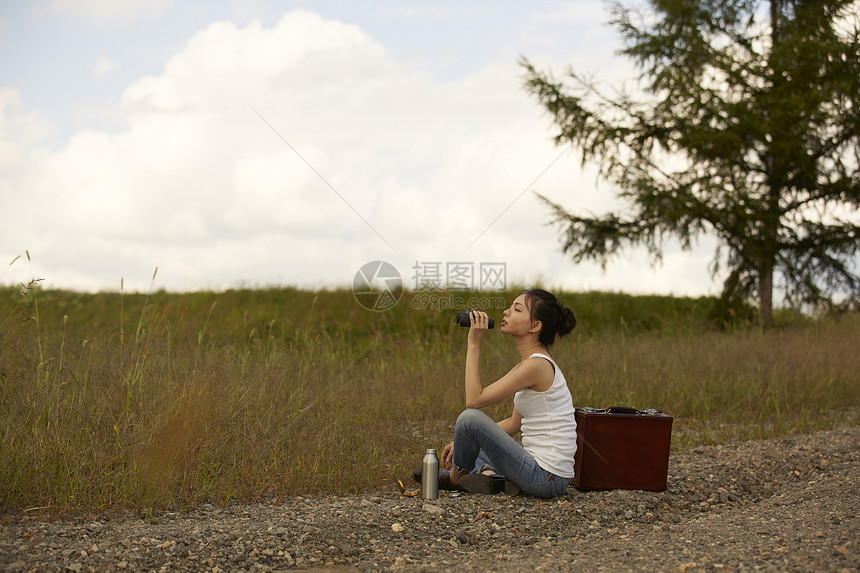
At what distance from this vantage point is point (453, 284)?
12.7 metres

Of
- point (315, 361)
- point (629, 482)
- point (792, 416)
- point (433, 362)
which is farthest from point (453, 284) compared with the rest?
point (629, 482)

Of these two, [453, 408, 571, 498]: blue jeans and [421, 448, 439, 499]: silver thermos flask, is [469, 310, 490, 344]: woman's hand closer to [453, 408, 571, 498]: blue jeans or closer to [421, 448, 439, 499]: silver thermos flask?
[453, 408, 571, 498]: blue jeans

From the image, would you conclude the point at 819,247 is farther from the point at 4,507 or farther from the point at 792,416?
the point at 4,507

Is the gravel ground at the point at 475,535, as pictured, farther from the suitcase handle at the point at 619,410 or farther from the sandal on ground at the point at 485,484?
the suitcase handle at the point at 619,410

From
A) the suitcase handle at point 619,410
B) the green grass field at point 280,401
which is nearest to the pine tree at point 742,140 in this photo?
the green grass field at point 280,401

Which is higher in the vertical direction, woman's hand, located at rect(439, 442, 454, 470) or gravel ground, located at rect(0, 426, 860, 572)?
woman's hand, located at rect(439, 442, 454, 470)

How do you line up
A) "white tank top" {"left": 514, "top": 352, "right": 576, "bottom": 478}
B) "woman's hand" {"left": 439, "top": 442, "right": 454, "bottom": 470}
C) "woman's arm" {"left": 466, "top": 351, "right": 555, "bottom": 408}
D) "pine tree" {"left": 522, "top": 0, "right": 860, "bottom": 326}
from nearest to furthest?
"woman's arm" {"left": 466, "top": 351, "right": 555, "bottom": 408} < "white tank top" {"left": 514, "top": 352, "right": 576, "bottom": 478} < "woman's hand" {"left": 439, "top": 442, "right": 454, "bottom": 470} < "pine tree" {"left": 522, "top": 0, "right": 860, "bottom": 326}

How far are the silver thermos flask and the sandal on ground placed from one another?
0.83 ft

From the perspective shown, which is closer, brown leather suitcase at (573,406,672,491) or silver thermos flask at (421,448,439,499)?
silver thermos flask at (421,448,439,499)

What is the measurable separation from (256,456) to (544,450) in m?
1.96

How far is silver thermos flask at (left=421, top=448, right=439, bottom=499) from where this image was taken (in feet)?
15.0

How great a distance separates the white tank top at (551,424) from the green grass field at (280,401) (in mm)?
1127

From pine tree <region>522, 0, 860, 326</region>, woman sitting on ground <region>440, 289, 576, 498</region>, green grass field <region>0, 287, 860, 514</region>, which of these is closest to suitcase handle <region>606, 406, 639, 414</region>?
woman sitting on ground <region>440, 289, 576, 498</region>

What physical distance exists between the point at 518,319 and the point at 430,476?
114cm
